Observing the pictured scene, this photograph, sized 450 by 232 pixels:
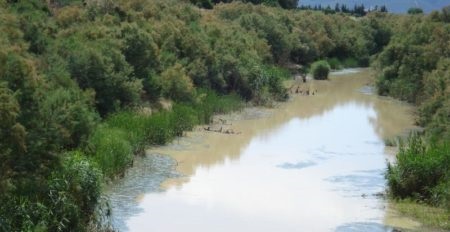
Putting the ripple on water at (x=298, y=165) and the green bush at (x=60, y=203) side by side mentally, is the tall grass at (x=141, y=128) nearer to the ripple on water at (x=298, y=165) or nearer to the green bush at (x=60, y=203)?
the green bush at (x=60, y=203)

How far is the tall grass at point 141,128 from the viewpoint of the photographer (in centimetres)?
2134

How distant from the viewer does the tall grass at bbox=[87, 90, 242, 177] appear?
840 inches

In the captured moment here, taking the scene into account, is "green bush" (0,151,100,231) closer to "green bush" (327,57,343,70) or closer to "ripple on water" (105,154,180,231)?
"ripple on water" (105,154,180,231)

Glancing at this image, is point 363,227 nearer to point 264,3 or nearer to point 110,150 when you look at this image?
point 110,150

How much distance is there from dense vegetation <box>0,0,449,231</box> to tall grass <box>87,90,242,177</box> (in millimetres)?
56

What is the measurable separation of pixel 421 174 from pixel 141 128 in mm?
11191

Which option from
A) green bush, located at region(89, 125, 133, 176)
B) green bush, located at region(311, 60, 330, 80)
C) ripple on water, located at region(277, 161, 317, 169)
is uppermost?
green bush, located at region(311, 60, 330, 80)

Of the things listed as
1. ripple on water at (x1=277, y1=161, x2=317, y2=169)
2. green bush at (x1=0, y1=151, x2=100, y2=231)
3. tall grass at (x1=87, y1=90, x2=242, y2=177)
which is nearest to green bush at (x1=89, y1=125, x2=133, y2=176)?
tall grass at (x1=87, y1=90, x2=242, y2=177)

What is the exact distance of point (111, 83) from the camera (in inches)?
1054

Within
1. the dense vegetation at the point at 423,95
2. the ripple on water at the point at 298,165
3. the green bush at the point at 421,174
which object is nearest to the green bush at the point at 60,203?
the green bush at the point at 421,174

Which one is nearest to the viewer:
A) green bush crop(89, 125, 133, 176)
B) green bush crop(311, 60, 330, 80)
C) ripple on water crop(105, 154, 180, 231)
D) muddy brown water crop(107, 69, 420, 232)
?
muddy brown water crop(107, 69, 420, 232)

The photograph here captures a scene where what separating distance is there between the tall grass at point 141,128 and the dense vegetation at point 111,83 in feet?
0.19

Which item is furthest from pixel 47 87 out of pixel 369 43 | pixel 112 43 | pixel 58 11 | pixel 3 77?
pixel 369 43

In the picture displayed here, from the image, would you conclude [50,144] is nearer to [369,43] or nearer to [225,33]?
[225,33]
